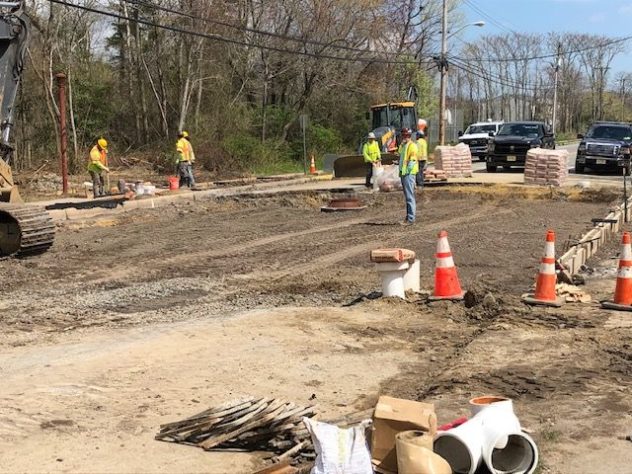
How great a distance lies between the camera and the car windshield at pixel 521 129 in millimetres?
30812

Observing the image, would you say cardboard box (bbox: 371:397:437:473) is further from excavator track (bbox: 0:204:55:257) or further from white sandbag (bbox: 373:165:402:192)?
white sandbag (bbox: 373:165:402:192)

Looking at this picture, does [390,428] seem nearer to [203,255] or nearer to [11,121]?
[203,255]

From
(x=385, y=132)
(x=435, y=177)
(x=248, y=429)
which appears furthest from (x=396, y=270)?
(x=385, y=132)

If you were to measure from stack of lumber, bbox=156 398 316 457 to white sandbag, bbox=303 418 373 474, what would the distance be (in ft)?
1.48

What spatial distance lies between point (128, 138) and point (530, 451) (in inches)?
1487

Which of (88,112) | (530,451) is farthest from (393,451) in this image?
(88,112)

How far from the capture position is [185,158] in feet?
79.0

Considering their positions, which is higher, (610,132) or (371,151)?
(610,132)

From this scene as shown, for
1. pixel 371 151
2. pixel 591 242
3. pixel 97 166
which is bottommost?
pixel 591 242

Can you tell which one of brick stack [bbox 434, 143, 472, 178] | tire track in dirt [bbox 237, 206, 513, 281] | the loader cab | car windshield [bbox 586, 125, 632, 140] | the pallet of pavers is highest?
the loader cab

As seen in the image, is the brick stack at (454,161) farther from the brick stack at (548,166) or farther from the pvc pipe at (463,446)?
the pvc pipe at (463,446)

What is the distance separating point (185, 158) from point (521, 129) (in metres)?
A: 14.6

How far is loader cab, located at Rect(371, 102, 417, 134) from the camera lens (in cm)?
Result: 3225

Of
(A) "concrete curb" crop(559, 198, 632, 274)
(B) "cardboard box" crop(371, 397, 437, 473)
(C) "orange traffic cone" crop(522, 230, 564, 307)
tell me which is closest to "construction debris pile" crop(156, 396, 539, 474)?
(B) "cardboard box" crop(371, 397, 437, 473)
